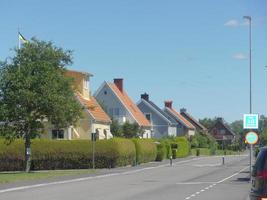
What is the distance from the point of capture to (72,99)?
46125mm

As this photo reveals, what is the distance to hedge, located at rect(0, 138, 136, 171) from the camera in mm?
53281

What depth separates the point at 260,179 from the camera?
1254 cm

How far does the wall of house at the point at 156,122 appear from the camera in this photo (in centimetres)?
11559

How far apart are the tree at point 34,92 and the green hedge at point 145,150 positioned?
16.6 meters

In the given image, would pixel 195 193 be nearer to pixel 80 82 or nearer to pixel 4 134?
pixel 4 134

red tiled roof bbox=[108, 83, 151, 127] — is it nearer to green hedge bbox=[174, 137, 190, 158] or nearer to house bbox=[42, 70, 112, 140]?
green hedge bbox=[174, 137, 190, 158]

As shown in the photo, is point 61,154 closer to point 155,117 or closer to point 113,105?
point 113,105

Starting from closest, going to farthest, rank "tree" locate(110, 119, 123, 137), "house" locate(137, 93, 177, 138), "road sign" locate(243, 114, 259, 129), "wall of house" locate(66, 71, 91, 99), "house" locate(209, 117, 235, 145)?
"road sign" locate(243, 114, 259, 129) → "wall of house" locate(66, 71, 91, 99) → "tree" locate(110, 119, 123, 137) → "house" locate(137, 93, 177, 138) → "house" locate(209, 117, 235, 145)

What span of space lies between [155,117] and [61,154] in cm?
6382

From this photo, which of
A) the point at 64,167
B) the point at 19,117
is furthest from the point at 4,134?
the point at 64,167

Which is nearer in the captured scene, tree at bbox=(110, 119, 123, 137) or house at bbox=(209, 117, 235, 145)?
tree at bbox=(110, 119, 123, 137)

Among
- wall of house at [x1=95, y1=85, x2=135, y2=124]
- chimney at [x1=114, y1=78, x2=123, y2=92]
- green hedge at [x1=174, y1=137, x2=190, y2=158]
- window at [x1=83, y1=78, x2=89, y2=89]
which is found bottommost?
green hedge at [x1=174, y1=137, x2=190, y2=158]

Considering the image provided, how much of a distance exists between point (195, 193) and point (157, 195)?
1756 millimetres

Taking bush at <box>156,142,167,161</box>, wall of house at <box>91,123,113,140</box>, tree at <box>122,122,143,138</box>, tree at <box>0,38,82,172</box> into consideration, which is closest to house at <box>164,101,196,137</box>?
tree at <box>122,122,143,138</box>
